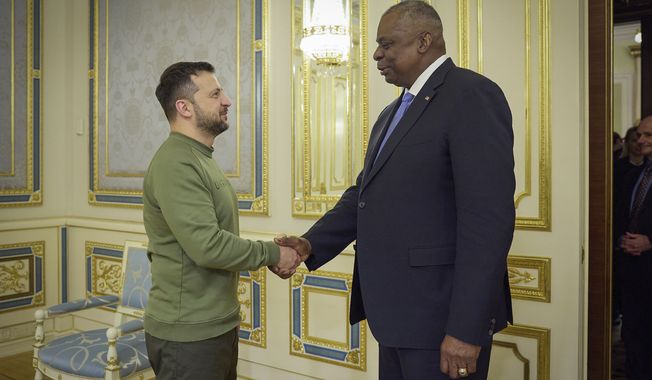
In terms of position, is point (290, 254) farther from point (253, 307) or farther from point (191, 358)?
point (253, 307)

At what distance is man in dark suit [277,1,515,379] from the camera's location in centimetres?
135

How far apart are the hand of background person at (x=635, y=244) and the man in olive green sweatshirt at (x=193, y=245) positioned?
2023mm

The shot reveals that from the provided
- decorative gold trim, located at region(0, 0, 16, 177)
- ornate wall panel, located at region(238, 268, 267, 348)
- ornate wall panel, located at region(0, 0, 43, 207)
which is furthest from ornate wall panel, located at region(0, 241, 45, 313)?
ornate wall panel, located at region(238, 268, 267, 348)

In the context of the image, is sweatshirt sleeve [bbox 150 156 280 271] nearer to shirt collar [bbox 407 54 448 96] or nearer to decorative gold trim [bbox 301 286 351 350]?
shirt collar [bbox 407 54 448 96]

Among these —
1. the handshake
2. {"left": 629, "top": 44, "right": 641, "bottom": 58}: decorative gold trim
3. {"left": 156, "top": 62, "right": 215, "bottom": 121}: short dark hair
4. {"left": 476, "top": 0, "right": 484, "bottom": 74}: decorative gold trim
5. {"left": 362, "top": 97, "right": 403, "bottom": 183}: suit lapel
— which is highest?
{"left": 629, "top": 44, "right": 641, "bottom": 58}: decorative gold trim

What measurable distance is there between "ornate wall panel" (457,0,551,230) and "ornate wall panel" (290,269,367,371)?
1.00 meters

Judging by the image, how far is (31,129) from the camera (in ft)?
13.2

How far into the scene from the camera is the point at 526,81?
7.52ft

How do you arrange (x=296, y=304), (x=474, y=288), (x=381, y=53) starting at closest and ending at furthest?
(x=474, y=288), (x=381, y=53), (x=296, y=304)

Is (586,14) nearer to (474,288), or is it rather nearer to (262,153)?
(474,288)

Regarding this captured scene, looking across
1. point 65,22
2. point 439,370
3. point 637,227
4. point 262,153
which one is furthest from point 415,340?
point 65,22

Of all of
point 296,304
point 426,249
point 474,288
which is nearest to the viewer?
point 474,288

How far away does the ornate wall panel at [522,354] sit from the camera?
7.53 ft

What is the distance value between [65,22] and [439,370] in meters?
3.95
